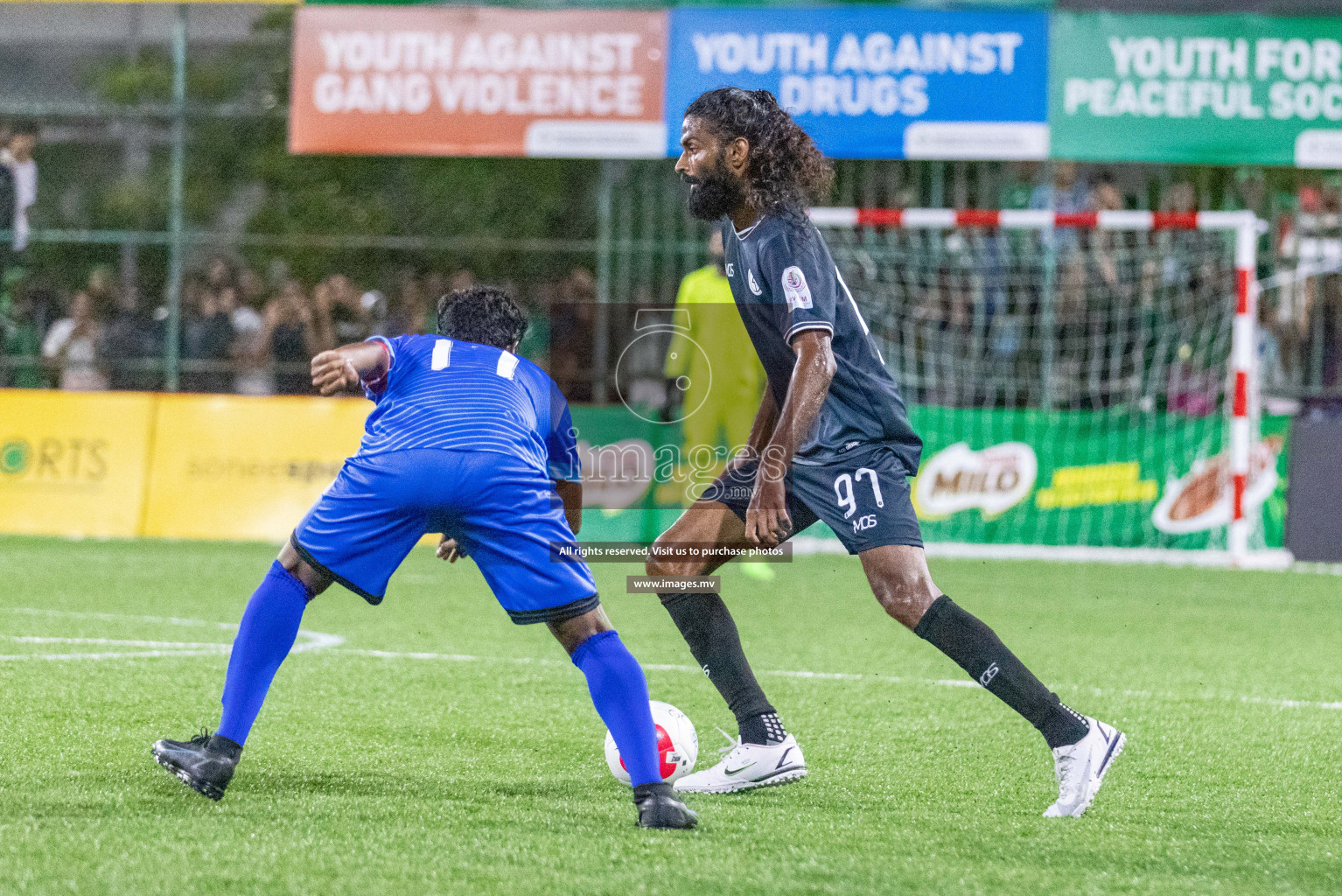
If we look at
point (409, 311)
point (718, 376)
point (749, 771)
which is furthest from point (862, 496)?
point (409, 311)

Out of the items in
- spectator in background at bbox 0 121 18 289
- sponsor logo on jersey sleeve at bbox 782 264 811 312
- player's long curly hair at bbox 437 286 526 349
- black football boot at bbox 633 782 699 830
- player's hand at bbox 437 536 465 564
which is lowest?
black football boot at bbox 633 782 699 830

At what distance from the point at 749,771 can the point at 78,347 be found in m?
12.1

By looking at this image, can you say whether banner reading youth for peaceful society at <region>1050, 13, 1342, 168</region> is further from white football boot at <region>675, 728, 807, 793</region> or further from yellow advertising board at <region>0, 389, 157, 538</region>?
white football boot at <region>675, 728, 807, 793</region>

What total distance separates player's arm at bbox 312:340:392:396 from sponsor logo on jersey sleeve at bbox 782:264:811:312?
1.07 m

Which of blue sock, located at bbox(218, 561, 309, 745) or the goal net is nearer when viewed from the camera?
blue sock, located at bbox(218, 561, 309, 745)

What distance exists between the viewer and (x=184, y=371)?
50.9 ft

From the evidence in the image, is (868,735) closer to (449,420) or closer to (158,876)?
(449,420)

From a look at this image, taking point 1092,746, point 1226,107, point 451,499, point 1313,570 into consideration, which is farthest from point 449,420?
point 1226,107

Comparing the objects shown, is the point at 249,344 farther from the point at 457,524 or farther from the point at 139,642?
the point at 457,524

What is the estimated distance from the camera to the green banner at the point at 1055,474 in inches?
538

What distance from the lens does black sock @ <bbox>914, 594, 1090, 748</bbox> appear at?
468 cm

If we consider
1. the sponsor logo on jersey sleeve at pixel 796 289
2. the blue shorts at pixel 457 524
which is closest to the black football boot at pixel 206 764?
the blue shorts at pixel 457 524

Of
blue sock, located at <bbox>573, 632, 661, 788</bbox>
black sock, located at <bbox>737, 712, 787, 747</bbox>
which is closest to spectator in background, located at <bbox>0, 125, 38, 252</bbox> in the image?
black sock, located at <bbox>737, 712, 787, 747</bbox>

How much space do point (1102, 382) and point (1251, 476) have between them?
139 cm
